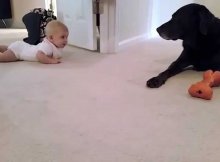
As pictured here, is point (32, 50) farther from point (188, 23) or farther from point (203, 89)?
point (203, 89)

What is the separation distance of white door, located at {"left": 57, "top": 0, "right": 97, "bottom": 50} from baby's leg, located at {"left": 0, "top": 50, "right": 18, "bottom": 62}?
2.02 ft

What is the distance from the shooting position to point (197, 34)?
1690 millimetres

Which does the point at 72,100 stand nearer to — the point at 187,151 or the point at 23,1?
the point at 187,151

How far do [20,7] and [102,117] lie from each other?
282 cm

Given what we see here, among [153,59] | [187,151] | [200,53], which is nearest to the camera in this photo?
[187,151]

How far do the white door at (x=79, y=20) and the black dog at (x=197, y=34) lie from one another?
706mm

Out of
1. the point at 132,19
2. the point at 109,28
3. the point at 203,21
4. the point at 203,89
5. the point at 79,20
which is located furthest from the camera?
the point at 132,19

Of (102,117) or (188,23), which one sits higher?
(188,23)

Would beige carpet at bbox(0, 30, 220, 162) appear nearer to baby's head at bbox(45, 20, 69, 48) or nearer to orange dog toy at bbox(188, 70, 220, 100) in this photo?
orange dog toy at bbox(188, 70, 220, 100)

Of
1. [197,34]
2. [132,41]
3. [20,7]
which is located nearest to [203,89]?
[197,34]

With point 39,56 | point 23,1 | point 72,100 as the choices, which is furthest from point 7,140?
point 23,1

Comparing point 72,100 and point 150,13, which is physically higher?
point 150,13

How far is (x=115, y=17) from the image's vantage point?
2221 mm

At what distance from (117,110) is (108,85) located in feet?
1.06
